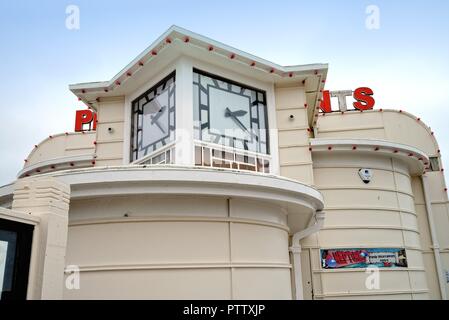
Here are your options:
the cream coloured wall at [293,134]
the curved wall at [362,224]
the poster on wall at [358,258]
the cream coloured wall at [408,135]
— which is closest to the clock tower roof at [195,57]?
the cream coloured wall at [293,134]

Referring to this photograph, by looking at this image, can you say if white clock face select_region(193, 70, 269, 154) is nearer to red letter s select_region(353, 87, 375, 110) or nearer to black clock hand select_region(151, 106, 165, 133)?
black clock hand select_region(151, 106, 165, 133)

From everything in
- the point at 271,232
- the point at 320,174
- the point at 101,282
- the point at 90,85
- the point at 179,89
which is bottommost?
the point at 101,282

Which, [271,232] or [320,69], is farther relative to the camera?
[320,69]

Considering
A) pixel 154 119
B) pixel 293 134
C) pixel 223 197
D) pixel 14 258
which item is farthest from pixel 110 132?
pixel 14 258

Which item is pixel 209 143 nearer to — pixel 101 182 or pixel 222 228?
pixel 222 228

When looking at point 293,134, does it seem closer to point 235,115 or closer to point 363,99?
point 235,115

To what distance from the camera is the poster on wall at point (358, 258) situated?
1066 cm

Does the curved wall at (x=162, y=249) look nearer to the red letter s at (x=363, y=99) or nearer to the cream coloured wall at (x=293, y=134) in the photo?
the cream coloured wall at (x=293, y=134)

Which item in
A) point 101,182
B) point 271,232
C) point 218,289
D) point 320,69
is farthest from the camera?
point 320,69

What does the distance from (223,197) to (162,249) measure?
1.28 metres

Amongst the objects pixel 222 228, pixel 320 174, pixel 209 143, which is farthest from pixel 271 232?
pixel 320 174
